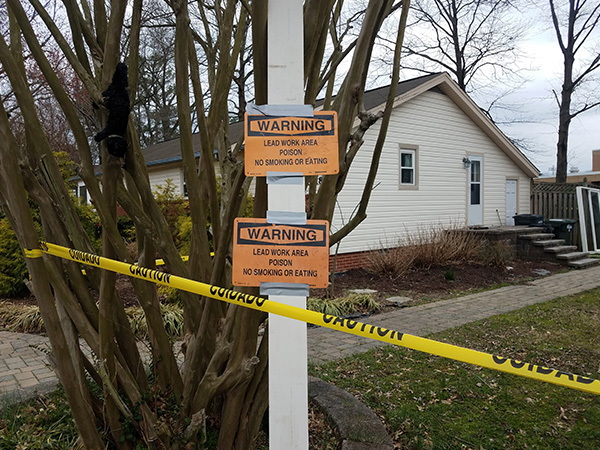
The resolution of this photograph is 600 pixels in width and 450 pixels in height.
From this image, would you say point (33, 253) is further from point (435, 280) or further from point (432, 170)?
point (432, 170)

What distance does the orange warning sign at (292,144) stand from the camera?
1.79 metres

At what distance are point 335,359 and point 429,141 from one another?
1033 centimetres

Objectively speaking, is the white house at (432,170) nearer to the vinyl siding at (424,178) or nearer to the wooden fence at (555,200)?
the vinyl siding at (424,178)

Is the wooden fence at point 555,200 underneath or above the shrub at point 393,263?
above

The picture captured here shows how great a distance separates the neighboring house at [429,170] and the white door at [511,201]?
4cm

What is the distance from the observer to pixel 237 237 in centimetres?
184

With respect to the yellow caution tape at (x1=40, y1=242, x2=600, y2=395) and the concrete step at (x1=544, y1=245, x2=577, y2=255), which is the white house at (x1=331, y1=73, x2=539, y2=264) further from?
the yellow caution tape at (x1=40, y1=242, x2=600, y2=395)

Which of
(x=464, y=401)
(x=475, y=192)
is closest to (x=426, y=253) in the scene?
(x=475, y=192)

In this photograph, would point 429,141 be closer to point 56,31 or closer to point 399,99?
point 399,99

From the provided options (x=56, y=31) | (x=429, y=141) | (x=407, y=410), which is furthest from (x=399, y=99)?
(x=56, y=31)

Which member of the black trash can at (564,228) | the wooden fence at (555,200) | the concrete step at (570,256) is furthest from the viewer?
the wooden fence at (555,200)

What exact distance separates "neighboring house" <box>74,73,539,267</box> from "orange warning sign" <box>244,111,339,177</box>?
8.77 m

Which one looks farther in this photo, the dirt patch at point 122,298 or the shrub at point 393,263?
the shrub at point 393,263

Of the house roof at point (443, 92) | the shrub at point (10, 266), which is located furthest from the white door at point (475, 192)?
the shrub at point (10, 266)
